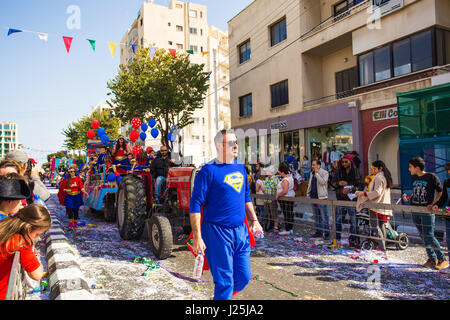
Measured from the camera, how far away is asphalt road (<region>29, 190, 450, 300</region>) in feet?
13.4

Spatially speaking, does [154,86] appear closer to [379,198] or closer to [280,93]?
[280,93]

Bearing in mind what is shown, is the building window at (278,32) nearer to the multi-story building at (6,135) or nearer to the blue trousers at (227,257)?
the blue trousers at (227,257)

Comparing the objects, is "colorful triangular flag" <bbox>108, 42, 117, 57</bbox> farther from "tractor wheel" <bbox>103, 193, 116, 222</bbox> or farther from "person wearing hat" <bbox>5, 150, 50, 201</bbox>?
"person wearing hat" <bbox>5, 150, 50, 201</bbox>

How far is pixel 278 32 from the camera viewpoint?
71.9ft

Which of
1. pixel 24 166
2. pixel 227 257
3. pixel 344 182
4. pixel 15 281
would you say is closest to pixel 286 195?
pixel 344 182

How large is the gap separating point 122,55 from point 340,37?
54.8 m

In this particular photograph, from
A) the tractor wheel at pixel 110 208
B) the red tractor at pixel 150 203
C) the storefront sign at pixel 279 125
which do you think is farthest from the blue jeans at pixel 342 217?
the storefront sign at pixel 279 125

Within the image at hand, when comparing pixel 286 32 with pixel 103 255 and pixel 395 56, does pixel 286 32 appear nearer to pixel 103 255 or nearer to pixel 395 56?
pixel 395 56

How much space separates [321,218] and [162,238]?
3.91 m

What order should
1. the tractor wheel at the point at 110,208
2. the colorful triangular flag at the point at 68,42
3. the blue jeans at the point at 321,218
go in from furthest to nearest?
the colorful triangular flag at the point at 68,42, the tractor wheel at the point at 110,208, the blue jeans at the point at 321,218

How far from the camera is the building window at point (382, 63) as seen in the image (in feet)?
50.8

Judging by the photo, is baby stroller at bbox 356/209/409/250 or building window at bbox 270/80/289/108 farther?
building window at bbox 270/80/289/108

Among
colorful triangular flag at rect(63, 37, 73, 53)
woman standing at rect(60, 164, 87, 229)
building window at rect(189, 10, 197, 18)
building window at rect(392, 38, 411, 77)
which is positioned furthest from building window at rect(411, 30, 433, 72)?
building window at rect(189, 10, 197, 18)

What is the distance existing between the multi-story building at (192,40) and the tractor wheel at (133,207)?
39787 mm
